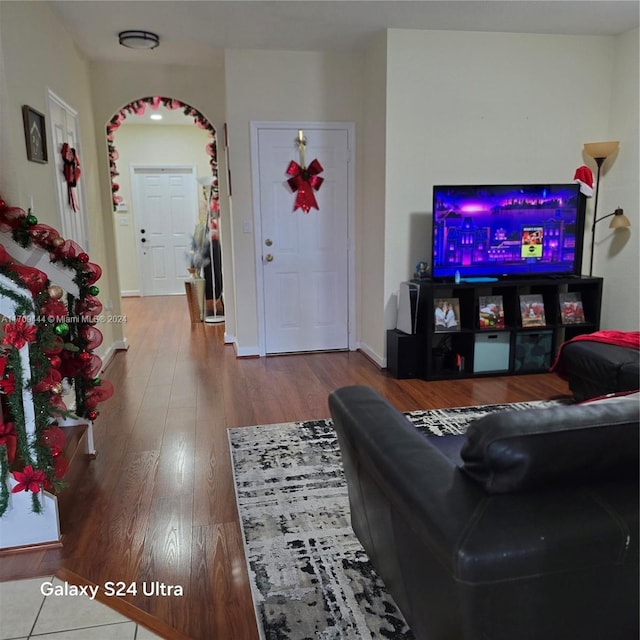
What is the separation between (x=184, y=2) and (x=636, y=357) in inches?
139

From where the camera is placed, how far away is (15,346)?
79.4 inches

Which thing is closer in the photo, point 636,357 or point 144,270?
point 636,357

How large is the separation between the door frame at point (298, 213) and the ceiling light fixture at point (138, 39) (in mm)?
945

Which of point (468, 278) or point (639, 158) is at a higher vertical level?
point (639, 158)

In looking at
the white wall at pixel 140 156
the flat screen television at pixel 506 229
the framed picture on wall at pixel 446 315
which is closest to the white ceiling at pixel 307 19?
the flat screen television at pixel 506 229

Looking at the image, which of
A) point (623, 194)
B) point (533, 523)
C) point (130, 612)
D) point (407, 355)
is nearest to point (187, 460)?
point (130, 612)

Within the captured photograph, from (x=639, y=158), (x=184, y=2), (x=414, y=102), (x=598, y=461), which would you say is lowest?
(x=598, y=461)

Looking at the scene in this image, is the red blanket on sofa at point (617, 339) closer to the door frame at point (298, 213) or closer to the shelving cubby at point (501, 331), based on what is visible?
the shelving cubby at point (501, 331)

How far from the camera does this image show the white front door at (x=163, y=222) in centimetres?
862

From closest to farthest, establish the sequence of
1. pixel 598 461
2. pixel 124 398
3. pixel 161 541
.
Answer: pixel 598 461, pixel 161 541, pixel 124 398

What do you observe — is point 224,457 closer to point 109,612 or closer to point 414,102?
Answer: point 109,612

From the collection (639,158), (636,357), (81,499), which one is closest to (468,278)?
(636,357)

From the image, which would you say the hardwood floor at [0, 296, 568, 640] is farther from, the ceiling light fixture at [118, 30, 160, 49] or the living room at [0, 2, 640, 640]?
the ceiling light fixture at [118, 30, 160, 49]

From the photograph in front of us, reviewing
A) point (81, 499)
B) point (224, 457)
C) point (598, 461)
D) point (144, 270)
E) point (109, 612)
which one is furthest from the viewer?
point (144, 270)
